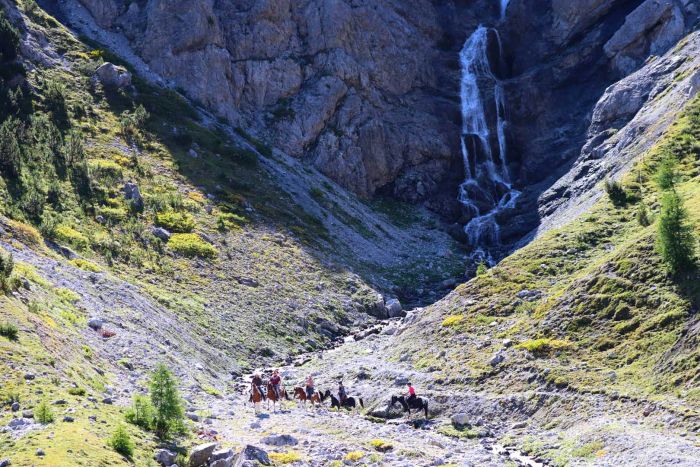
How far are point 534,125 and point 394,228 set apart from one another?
26.1 m

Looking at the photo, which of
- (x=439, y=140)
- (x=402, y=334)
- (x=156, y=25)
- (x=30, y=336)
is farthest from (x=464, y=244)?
(x=30, y=336)

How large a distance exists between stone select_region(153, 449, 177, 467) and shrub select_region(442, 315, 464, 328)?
2430 cm

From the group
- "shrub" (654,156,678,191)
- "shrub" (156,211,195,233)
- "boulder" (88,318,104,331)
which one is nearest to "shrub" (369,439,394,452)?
"boulder" (88,318,104,331)

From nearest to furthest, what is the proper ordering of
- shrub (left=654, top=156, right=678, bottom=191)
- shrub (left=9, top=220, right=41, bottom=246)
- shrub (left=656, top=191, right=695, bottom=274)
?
1. shrub (left=656, top=191, right=695, bottom=274)
2. shrub (left=654, top=156, right=678, bottom=191)
3. shrub (left=9, top=220, right=41, bottom=246)

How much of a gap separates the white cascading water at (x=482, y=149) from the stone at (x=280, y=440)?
5569 cm

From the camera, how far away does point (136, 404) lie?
27500 mm

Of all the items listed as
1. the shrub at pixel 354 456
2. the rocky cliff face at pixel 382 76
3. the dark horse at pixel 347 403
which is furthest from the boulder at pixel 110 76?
the shrub at pixel 354 456

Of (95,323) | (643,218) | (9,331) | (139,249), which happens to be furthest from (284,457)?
(139,249)

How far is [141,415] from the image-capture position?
2728 cm

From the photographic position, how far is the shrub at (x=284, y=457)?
26.4 meters

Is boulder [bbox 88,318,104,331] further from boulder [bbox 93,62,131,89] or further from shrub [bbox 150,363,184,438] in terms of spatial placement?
boulder [bbox 93,62,131,89]

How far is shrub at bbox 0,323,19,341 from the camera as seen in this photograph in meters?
28.4

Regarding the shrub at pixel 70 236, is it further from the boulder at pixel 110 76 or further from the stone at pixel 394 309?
the boulder at pixel 110 76

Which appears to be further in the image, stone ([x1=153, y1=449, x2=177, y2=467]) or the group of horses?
the group of horses
